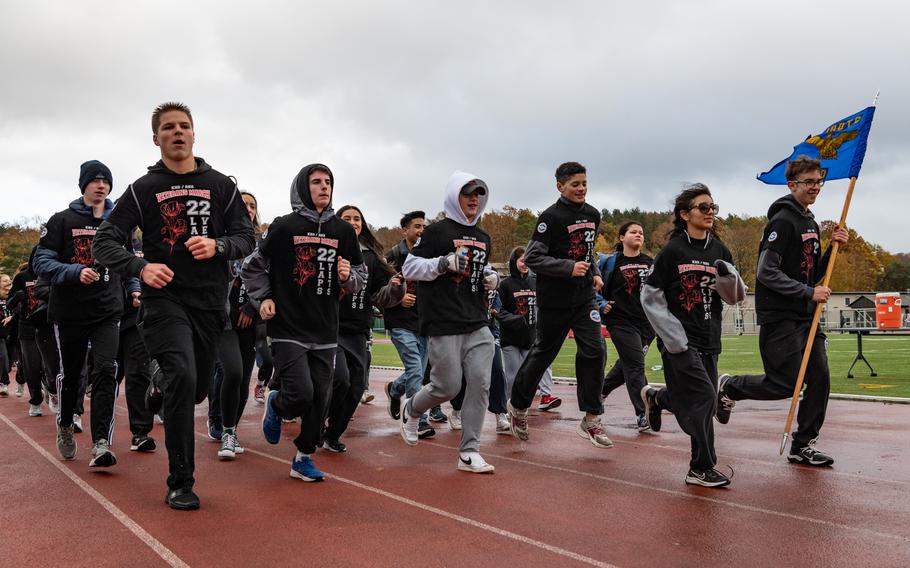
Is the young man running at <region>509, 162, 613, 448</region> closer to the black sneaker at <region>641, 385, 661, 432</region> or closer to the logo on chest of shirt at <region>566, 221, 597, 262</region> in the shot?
the logo on chest of shirt at <region>566, 221, 597, 262</region>

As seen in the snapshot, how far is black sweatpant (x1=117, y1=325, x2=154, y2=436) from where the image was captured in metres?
7.26

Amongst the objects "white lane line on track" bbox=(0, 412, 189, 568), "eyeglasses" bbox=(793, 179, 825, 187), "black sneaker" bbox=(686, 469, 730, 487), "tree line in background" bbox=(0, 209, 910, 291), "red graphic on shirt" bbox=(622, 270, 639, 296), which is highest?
"tree line in background" bbox=(0, 209, 910, 291)

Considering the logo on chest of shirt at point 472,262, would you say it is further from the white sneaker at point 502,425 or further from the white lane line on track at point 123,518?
the white lane line on track at point 123,518

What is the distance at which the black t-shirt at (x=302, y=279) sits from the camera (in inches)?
237

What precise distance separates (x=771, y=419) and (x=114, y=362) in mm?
7256

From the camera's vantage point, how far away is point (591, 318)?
762 centimetres

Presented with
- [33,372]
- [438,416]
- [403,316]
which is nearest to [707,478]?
[403,316]

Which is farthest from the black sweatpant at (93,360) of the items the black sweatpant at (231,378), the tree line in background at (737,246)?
the tree line in background at (737,246)

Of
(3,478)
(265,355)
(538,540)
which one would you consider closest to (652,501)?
(538,540)

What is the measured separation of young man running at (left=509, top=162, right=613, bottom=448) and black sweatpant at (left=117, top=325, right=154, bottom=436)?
3342 mm

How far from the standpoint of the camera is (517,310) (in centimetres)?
1048

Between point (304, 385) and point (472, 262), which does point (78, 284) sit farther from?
point (472, 262)

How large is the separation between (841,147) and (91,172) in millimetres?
6626

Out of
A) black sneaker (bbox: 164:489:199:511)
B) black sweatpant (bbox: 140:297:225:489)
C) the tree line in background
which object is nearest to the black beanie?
black sweatpant (bbox: 140:297:225:489)
